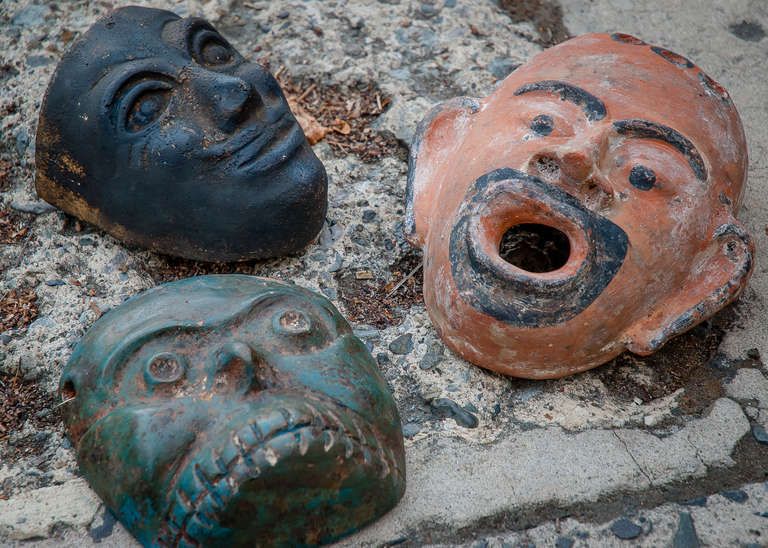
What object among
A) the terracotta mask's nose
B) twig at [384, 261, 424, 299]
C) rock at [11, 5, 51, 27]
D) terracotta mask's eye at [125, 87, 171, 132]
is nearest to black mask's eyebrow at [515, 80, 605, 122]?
the terracotta mask's nose

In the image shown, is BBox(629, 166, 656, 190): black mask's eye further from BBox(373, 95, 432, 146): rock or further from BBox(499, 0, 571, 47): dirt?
BBox(499, 0, 571, 47): dirt

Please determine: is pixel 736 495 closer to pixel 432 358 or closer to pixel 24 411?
pixel 432 358

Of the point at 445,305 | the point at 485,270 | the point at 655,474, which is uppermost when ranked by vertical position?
the point at 485,270

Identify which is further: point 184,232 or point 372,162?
point 372,162

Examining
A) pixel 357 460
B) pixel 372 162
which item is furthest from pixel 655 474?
pixel 372 162

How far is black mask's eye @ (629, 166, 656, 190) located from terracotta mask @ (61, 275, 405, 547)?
0.88 metres

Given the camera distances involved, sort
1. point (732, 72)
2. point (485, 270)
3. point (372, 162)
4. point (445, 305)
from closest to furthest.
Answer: point (485, 270) → point (445, 305) → point (372, 162) → point (732, 72)

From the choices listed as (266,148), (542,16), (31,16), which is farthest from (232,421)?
(542,16)

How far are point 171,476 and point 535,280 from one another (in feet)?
3.38

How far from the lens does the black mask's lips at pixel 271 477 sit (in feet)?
5.28

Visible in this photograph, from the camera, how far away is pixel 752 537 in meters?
1.91

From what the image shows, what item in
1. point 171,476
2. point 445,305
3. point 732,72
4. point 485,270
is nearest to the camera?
point 171,476

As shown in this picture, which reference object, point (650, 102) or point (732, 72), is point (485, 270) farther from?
point (732, 72)

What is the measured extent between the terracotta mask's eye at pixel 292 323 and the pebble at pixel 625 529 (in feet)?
3.10
